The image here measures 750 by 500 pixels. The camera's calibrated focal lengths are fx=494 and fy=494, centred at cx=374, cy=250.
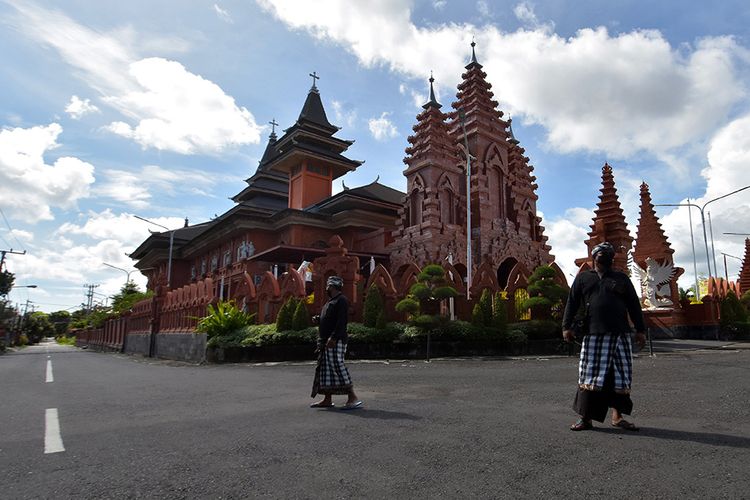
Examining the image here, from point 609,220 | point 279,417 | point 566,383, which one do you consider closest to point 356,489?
point 279,417

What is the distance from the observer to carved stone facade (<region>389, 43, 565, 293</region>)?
874 inches

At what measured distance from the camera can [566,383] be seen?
7.63 meters

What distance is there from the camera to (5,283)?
4859 centimetres

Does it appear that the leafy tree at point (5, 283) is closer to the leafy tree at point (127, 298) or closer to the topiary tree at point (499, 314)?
the leafy tree at point (127, 298)

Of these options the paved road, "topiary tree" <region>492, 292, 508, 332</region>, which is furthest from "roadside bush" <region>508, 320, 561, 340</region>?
the paved road

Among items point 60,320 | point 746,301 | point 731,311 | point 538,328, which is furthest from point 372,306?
point 60,320

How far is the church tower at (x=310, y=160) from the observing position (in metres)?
32.4

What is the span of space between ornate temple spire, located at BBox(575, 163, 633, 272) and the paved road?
1393 cm

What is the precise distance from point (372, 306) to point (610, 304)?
31.0 feet

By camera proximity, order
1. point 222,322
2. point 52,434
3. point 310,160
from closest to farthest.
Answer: point 52,434
point 222,322
point 310,160

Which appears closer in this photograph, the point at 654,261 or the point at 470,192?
the point at 654,261

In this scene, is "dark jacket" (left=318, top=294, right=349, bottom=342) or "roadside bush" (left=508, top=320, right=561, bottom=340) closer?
"dark jacket" (left=318, top=294, right=349, bottom=342)

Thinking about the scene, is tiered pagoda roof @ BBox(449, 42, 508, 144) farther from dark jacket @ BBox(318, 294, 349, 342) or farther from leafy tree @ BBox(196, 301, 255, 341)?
dark jacket @ BBox(318, 294, 349, 342)

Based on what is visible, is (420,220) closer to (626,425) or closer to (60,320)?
(626,425)
